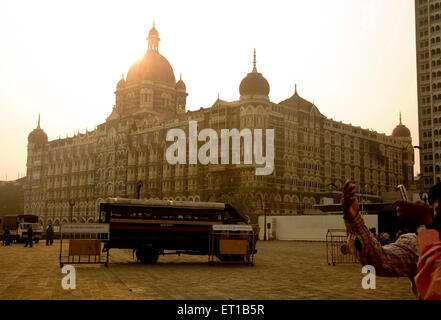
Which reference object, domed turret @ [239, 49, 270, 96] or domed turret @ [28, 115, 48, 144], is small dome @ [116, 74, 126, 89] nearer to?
domed turret @ [28, 115, 48, 144]

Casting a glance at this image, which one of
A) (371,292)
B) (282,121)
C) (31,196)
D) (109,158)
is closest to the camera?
(371,292)

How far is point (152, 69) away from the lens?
314 feet

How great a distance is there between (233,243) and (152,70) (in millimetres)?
78423

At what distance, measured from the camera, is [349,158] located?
78.0 metres

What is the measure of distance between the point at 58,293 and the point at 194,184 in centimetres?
5994

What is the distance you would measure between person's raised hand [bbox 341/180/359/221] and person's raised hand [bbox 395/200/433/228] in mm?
250

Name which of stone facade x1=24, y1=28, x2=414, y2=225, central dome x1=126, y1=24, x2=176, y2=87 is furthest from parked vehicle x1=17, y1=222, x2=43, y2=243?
central dome x1=126, y1=24, x2=176, y2=87

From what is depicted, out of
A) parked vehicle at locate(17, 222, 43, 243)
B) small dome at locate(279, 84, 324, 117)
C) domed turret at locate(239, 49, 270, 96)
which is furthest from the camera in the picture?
small dome at locate(279, 84, 324, 117)

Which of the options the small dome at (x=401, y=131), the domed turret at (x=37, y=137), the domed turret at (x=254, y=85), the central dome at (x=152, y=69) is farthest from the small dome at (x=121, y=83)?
the small dome at (x=401, y=131)

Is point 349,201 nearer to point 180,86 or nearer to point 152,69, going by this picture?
point 152,69

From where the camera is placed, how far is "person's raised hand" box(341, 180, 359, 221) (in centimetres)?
280

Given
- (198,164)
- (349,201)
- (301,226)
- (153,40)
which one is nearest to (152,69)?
(153,40)
